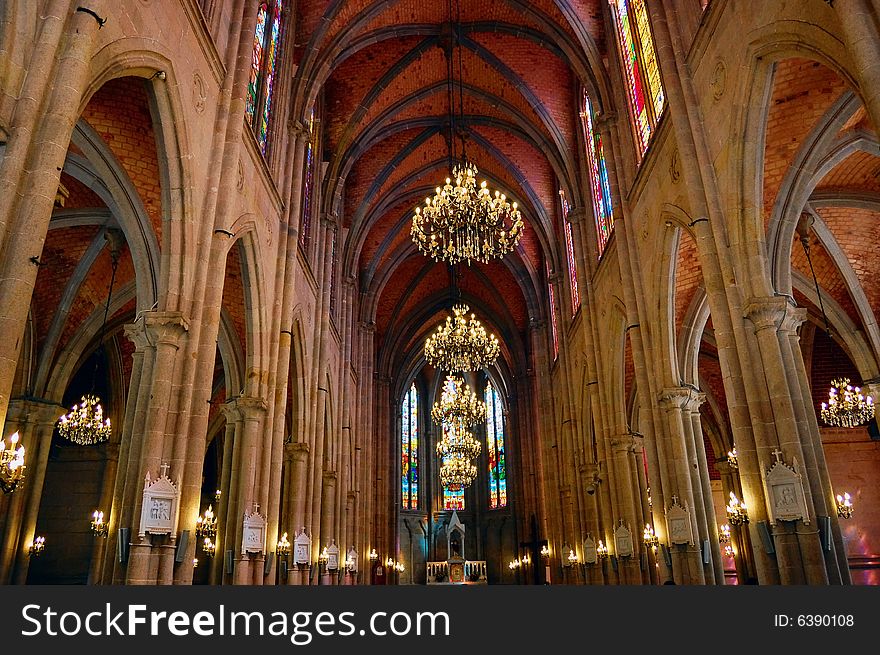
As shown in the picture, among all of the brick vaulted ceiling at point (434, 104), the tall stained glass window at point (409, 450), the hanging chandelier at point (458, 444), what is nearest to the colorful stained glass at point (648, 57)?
the brick vaulted ceiling at point (434, 104)

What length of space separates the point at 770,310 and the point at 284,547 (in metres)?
12.5

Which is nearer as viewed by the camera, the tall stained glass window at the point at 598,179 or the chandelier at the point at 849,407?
the chandelier at the point at 849,407

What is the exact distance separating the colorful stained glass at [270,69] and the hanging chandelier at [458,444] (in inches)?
724

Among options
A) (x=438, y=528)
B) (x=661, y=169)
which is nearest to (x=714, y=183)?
(x=661, y=169)

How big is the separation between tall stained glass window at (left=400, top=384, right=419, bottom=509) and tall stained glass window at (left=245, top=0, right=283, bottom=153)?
100ft

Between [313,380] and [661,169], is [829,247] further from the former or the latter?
[313,380]

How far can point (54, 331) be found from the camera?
17141 mm

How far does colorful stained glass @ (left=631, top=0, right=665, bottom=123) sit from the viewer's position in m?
14.3

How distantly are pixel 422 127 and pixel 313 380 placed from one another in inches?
471

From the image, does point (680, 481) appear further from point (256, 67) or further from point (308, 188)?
point (308, 188)

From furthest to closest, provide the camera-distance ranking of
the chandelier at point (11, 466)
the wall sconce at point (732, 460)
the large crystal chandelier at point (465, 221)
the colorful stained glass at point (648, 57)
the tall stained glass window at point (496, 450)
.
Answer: the tall stained glass window at point (496, 450) → the wall sconce at point (732, 460) → the large crystal chandelier at point (465, 221) → the colorful stained glass at point (648, 57) → the chandelier at point (11, 466)

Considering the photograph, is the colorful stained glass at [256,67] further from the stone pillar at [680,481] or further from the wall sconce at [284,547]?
the stone pillar at [680,481]

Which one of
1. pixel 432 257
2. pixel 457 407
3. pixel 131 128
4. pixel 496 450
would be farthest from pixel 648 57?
pixel 496 450

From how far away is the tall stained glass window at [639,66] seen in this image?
14.6 metres
